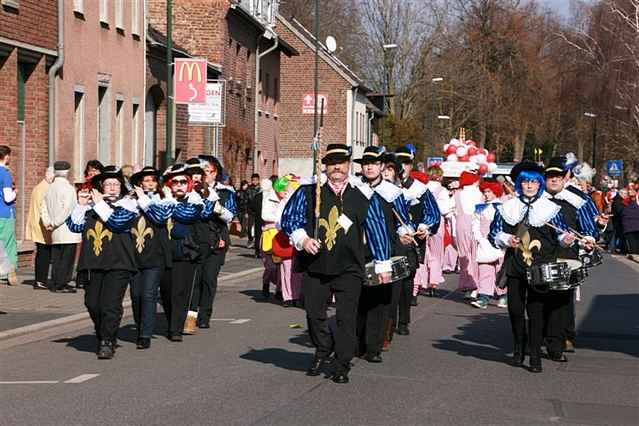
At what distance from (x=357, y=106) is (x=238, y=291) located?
52034 millimetres

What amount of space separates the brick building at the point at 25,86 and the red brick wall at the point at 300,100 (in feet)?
137

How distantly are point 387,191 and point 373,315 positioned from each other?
3.48 feet

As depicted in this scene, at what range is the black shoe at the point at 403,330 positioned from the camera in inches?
577

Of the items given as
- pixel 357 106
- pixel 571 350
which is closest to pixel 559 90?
pixel 357 106

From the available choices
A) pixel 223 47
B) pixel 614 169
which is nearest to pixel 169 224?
pixel 223 47

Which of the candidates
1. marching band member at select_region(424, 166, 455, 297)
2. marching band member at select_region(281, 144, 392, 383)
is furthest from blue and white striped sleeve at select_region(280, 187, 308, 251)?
marching band member at select_region(424, 166, 455, 297)

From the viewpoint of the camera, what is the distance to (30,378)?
1109 cm

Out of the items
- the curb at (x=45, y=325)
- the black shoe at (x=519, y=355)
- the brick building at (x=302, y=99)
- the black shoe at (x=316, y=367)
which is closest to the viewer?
the black shoe at (x=316, y=367)

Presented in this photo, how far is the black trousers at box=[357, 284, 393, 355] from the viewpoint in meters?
12.0

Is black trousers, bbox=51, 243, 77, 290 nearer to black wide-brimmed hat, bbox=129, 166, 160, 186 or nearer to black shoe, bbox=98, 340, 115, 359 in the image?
black wide-brimmed hat, bbox=129, 166, 160, 186

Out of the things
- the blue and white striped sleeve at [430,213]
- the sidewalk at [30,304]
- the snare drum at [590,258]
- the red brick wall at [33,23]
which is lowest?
the sidewalk at [30,304]

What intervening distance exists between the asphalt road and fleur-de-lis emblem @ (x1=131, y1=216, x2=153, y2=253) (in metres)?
0.94

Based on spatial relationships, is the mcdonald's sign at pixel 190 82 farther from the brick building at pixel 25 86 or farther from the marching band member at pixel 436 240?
the marching band member at pixel 436 240

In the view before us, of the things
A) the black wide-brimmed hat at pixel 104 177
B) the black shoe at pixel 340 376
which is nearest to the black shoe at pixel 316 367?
the black shoe at pixel 340 376
